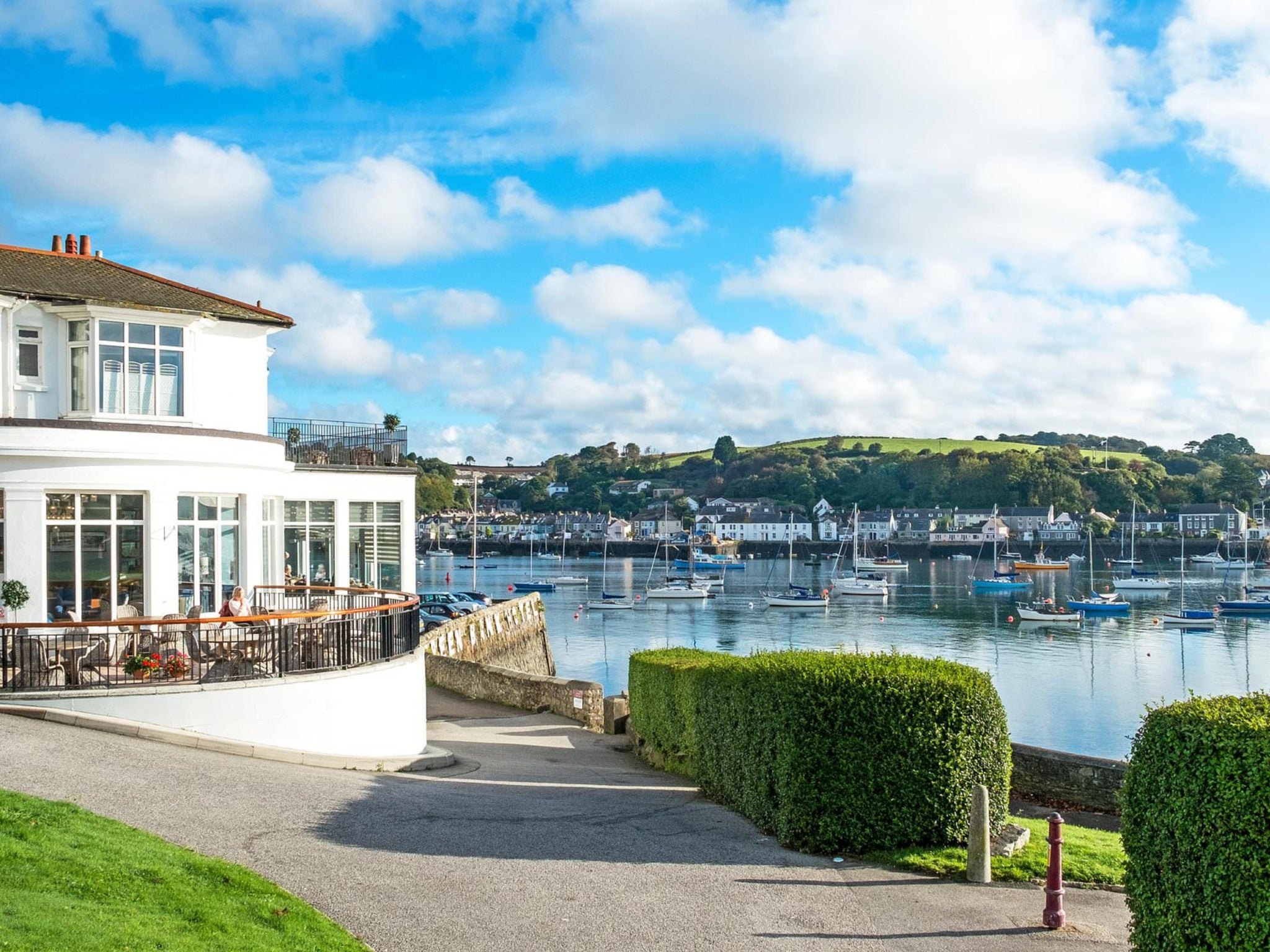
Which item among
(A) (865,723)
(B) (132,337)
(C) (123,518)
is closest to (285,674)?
(C) (123,518)

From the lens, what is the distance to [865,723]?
1110cm

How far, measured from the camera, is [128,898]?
7504 millimetres

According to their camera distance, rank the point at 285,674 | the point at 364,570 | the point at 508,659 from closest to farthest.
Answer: the point at 285,674
the point at 364,570
the point at 508,659

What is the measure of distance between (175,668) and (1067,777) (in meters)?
13.0

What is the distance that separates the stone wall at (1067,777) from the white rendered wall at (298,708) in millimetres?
9540

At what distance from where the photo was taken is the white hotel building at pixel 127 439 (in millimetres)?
17016

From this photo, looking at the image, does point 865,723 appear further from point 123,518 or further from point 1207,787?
point 123,518

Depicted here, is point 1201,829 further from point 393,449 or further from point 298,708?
point 393,449

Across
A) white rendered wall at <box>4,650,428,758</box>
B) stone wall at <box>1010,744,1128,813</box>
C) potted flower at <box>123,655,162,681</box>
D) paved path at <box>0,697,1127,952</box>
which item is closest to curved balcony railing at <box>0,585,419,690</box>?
potted flower at <box>123,655,162,681</box>

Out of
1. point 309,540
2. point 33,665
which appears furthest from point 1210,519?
point 33,665

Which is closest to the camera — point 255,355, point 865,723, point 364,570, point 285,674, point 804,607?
point 865,723

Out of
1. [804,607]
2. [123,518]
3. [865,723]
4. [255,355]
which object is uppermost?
[255,355]

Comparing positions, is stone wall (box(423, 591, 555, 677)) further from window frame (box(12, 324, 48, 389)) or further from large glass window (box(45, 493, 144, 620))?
window frame (box(12, 324, 48, 389))

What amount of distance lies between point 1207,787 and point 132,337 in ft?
57.1
